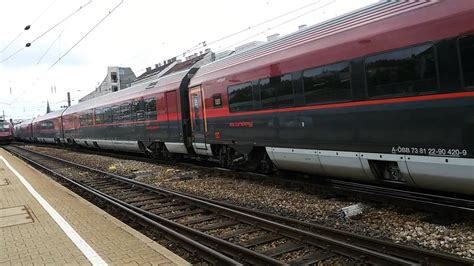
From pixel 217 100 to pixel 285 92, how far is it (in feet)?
11.5

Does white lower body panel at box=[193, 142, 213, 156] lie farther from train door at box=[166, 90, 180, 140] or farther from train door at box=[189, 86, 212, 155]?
train door at box=[166, 90, 180, 140]

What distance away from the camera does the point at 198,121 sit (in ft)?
45.8

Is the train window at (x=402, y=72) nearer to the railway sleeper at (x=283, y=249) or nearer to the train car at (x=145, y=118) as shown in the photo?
the railway sleeper at (x=283, y=249)

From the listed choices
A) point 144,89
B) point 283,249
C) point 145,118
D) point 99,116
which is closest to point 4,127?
point 99,116

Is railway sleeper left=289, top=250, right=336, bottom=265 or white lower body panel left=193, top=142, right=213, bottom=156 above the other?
white lower body panel left=193, top=142, right=213, bottom=156

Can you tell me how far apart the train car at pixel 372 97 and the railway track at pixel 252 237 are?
1.71m

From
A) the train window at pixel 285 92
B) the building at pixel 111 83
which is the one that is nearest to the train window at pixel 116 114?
the train window at pixel 285 92

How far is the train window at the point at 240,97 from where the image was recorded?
10866 mm

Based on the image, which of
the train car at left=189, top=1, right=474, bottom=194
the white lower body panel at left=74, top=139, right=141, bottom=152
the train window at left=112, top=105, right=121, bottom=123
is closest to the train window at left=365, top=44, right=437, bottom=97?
the train car at left=189, top=1, right=474, bottom=194

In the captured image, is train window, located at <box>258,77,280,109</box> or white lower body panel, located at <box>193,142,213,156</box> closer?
train window, located at <box>258,77,280,109</box>

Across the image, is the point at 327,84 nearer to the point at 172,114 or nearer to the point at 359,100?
the point at 359,100

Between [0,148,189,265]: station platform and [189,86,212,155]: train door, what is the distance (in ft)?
15.3

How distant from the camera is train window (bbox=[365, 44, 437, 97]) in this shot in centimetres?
629

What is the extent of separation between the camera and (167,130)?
53.2 ft
